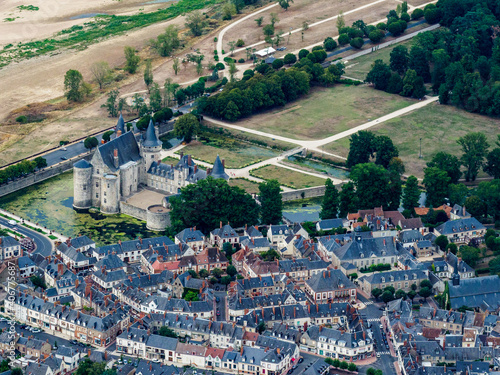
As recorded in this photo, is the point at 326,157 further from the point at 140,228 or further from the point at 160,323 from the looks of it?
the point at 160,323

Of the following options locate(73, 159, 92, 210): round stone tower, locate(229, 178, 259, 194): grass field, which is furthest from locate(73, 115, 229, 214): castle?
locate(229, 178, 259, 194): grass field

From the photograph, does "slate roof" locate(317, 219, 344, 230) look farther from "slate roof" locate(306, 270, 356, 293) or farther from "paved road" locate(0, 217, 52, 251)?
"paved road" locate(0, 217, 52, 251)

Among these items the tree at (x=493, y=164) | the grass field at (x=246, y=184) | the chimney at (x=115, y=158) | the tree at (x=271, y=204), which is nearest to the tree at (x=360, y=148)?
the grass field at (x=246, y=184)

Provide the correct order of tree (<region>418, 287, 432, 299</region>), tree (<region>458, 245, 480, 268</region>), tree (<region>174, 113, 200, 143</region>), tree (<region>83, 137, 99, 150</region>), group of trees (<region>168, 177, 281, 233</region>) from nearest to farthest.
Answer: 1. tree (<region>418, 287, 432, 299</region>)
2. tree (<region>458, 245, 480, 268</region>)
3. group of trees (<region>168, 177, 281, 233</region>)
4. tree (<region>83, 137, 99, 150</region>)
5. tree (<region>174, 113, 200, 143</region>)

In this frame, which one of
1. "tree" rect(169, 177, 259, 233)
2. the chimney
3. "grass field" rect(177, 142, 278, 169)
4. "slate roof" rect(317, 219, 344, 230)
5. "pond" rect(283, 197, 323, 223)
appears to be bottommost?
"pond" rect(283, 197, 323, 223)

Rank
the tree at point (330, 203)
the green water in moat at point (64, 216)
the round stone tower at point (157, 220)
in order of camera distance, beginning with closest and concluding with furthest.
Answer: the green water in moat at point (64, 216), the round stone tower at point (157, 220), the tree at point (330, 203)

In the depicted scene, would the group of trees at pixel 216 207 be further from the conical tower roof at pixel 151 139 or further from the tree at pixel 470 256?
the tree at pixel 470 256
